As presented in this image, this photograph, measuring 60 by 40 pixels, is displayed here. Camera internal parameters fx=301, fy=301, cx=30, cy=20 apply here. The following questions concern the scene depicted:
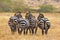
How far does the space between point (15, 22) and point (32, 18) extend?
1005 millimetres

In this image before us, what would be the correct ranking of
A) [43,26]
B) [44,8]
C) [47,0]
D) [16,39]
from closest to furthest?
[16,39]
[43,26]
[44,8]
[47,0]

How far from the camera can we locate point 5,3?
Result: 53344 mm

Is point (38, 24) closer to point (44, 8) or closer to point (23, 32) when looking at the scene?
point (23, 32)

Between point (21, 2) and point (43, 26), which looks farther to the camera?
point (21, 2)

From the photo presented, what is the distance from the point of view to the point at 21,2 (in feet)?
190

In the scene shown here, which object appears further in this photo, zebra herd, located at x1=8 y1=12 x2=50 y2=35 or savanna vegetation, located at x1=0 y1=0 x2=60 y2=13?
savanna vegetation, located at x1=0 y1=0 x2=60 y2=13

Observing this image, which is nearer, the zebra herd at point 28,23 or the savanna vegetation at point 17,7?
the zebra herd at point 28,23

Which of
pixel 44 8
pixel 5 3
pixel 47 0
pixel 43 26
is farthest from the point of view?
pixel 47 0

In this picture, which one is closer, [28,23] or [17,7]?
[28,23]

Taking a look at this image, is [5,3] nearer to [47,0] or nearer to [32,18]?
[47,0]

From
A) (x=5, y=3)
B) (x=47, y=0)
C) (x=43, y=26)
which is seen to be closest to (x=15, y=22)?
(x=43, y=26)

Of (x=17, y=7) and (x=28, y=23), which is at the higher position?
(x=28, y=23)

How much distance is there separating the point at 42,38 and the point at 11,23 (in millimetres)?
2472

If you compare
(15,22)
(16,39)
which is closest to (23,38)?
(16,39)
